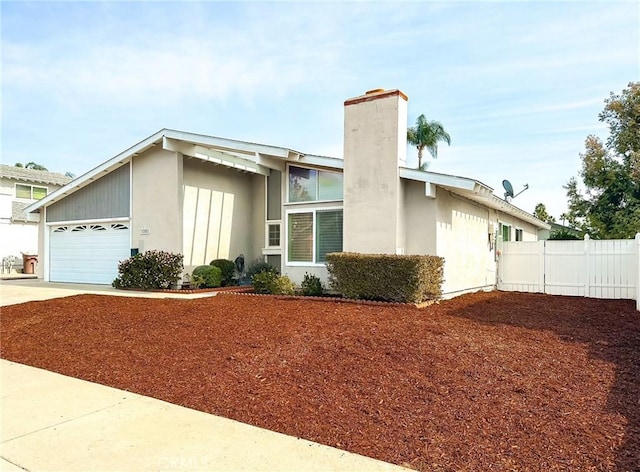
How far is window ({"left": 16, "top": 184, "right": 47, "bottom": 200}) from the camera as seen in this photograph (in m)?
28.2

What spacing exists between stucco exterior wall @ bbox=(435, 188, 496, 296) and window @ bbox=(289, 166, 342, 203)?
2916 mm

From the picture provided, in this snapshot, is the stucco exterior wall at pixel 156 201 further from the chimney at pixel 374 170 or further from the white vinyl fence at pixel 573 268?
the white vinyl fence at pixel 573 268

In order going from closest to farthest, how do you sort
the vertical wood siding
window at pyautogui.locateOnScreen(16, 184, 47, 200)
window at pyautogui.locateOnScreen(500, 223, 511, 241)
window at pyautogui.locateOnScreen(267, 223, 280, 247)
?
1. window at pyautogui.locateOnScreen(267, 223, 280, 247)
2. the vertical wood siding
3. window at pyautogui.locateOnScreen(500, 223, 511, 241)
4. window at pyautogui.locateOnScreen(16, 184, 47, 200)

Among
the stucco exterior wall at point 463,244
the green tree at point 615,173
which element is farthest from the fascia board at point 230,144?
the green tree at point 615,173

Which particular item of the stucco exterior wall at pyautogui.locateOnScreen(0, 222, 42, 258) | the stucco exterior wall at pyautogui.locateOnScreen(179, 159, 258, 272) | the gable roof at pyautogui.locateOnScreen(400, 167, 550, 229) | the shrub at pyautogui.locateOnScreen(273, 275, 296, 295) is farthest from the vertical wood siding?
the stucco exterior wall at pyautogui.locateOnScreen(0, 222, 42, 258)

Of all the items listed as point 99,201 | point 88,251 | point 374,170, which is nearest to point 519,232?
point 374,170

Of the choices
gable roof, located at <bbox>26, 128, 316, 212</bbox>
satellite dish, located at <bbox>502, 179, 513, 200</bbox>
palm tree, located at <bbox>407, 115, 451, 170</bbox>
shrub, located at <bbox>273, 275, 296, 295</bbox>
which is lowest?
shrub, located at <bbox>273, 275, 296, 295</bbox>

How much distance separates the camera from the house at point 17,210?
1027 inches

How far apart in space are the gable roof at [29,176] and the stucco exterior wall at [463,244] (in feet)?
85.6

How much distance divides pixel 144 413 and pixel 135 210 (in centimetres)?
1247

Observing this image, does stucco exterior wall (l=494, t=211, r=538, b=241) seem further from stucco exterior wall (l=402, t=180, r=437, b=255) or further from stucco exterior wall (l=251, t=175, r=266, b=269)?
stucco exterior wall (l=251, t=175, r=266, b=269)

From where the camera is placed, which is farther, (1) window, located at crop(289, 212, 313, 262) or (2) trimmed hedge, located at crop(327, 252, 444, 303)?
(1) window, located at crop(289, 212, 313, 262)

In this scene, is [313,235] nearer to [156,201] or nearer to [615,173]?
[156,201]

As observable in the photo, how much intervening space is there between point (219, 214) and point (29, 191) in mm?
19535
